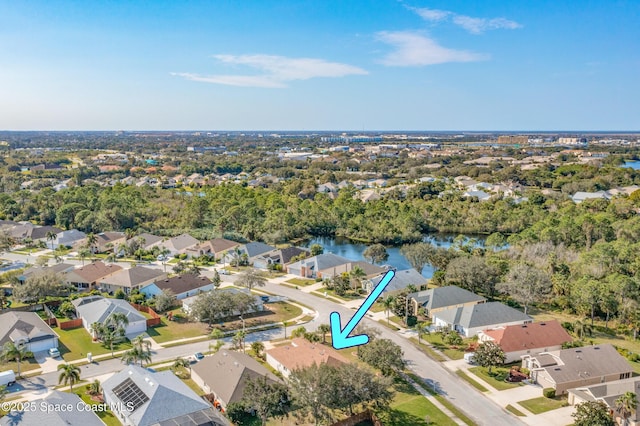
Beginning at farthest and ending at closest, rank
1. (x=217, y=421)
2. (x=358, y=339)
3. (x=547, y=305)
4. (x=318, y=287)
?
(x=318, y=287)
(x=547, y=305)
(x=217, y=421)
(x=358, y=339)

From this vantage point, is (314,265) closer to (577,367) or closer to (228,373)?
(228,373)

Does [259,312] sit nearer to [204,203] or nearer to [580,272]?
[580,272]

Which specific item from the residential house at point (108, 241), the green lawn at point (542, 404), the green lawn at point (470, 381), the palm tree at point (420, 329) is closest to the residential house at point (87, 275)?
the residential house at point (108, 241)

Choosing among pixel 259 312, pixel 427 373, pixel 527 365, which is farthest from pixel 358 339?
pixel 259 312

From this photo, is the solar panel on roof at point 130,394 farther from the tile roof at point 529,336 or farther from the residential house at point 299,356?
the tile roof at point 529,336

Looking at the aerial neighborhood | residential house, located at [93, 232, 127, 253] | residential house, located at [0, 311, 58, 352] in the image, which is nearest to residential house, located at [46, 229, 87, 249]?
the aerial neighborhood

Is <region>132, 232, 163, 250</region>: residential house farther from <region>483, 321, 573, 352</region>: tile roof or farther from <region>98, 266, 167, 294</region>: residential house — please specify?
<region>483, 321, 573, 352</region>: tile roof

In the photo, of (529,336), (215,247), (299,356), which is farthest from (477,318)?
(215,247)
